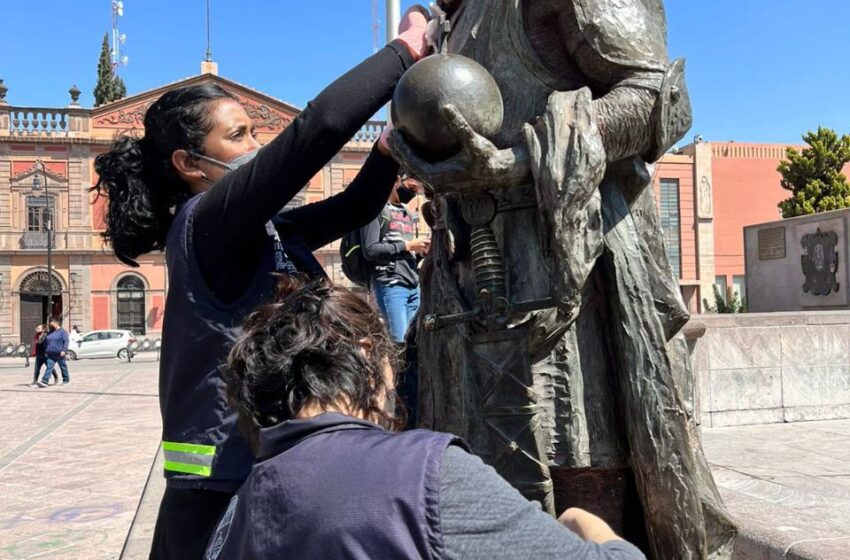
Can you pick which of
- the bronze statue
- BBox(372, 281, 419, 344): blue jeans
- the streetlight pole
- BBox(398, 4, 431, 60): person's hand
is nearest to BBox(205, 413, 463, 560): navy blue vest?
the bronze statue

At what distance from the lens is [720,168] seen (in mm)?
41531

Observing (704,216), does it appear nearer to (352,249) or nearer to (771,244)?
(771,244)

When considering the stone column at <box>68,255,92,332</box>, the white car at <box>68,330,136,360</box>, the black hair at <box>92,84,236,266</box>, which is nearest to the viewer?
the black hair at <box>92,84,236,266</box>

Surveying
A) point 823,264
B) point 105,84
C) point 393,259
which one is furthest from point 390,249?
point 105,84

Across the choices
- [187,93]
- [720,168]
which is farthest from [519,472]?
[720,168]

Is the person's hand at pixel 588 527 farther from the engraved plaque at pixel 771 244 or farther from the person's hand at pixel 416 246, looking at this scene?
the engraved plaque at pixel 771 244

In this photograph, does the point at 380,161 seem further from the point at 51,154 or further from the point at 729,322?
the point at 51,154

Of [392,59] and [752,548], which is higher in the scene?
[392,59]

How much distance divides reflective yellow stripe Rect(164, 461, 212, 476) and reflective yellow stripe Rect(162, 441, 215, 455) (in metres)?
0.03

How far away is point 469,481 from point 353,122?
3.00ft

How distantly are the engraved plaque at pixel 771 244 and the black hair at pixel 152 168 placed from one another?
12202 millimetres

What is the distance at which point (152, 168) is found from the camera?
6.46ft

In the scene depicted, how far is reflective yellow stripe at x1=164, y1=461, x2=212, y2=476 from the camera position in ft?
5.44

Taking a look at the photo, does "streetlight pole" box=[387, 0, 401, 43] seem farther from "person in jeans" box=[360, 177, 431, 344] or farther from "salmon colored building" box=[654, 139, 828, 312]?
"salmon colored building" box=[654, 139, 828, 312]
